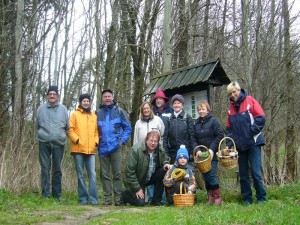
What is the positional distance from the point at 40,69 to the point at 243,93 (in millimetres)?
12105

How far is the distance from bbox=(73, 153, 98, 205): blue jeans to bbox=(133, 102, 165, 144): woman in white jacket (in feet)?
3.24

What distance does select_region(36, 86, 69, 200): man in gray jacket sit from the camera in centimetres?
750

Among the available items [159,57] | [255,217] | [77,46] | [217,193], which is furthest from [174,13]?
[255,217]

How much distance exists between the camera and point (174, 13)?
45.3ft

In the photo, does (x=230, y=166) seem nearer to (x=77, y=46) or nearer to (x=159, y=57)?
(x=159, y=57)

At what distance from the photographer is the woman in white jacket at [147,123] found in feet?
23.9

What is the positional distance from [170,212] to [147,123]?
219 cm

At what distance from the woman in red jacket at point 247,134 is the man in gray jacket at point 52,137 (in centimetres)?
300

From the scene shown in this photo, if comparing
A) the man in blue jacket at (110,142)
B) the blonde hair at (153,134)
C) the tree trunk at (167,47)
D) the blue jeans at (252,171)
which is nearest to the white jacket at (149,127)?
the man in blue jacket at (110,142)

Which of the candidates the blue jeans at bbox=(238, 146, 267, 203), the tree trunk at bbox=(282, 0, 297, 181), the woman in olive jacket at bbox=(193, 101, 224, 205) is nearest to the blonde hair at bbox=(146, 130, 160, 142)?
the woman in olive jacket at bbox=(193, 101, 224, 205)

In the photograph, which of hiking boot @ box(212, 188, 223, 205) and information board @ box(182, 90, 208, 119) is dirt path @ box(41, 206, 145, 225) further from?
information board @ box(182, 90, 208, 119)

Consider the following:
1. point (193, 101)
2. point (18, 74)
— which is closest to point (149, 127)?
point (193, 101)

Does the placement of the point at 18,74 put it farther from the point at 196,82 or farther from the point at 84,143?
the point at 196,82

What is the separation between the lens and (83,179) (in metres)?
7.40
